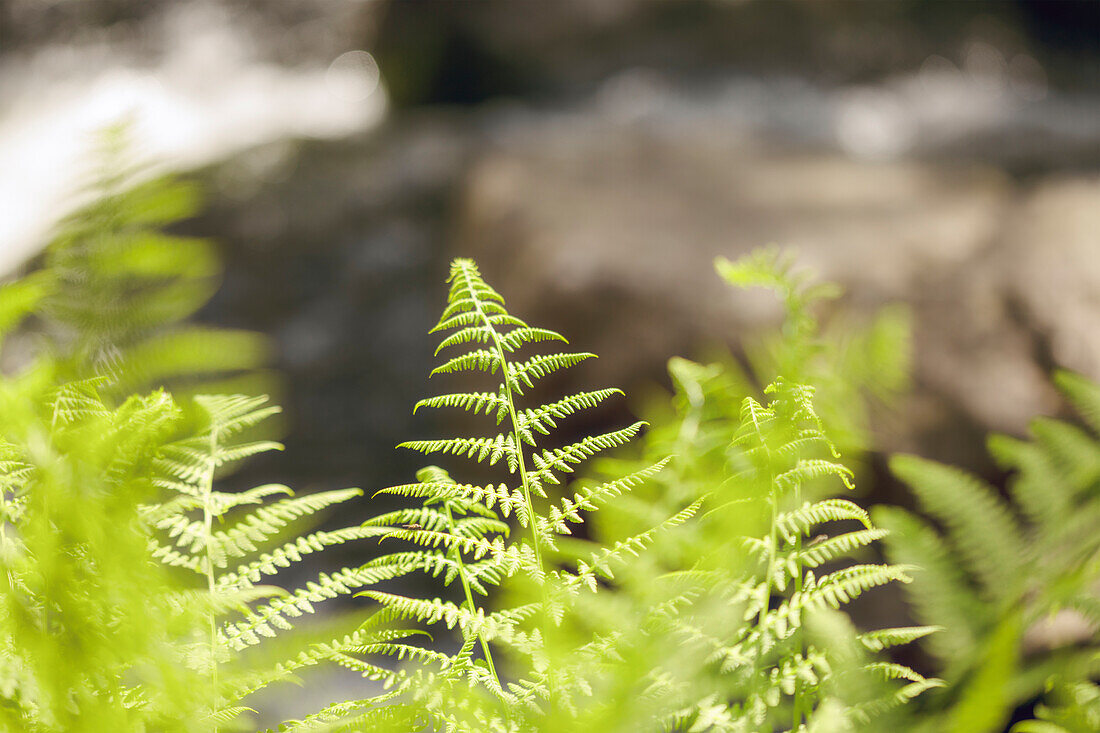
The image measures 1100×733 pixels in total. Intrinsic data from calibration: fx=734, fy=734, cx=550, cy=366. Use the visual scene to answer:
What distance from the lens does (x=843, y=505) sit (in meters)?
0.54

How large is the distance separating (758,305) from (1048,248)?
4.09 feet

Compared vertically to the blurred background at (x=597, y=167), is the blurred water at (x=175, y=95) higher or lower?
higher

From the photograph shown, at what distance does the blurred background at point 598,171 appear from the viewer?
3.01 meters

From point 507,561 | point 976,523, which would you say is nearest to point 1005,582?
point 976,523

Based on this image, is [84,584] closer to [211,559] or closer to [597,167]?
[211,559]

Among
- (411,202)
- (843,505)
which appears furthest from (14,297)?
(411,202)

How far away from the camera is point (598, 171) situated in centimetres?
425

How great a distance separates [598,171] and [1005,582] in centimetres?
404

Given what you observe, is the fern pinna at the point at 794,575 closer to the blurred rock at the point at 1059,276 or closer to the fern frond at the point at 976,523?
the fern frond at the point at 976,523

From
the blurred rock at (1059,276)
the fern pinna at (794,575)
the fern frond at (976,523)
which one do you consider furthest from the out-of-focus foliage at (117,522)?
the blurred rock at (1059,276)

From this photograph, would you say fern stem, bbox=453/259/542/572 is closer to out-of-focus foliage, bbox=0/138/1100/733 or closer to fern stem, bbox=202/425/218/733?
out-of-focus foliage, bbox=0/138/1100/733

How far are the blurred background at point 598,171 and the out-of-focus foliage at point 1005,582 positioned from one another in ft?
7.43

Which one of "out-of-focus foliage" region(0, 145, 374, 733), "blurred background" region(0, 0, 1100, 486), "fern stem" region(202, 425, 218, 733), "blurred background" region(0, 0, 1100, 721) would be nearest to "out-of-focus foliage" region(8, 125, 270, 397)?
"out-of-focus foliage" region(0, 145, 374, 733)

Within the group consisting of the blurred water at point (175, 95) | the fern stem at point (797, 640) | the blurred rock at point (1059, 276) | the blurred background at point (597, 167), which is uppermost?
the blurred water at point (175, 95)
